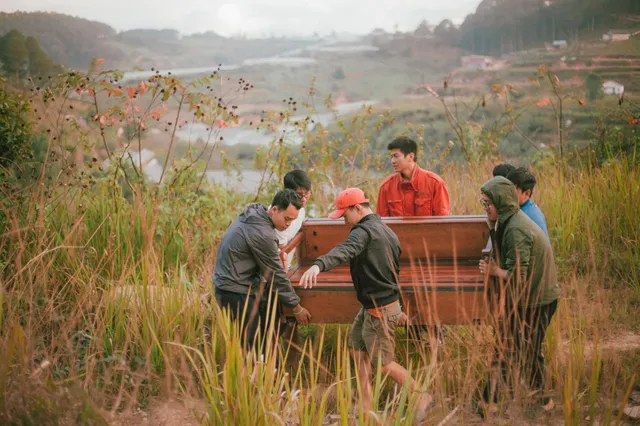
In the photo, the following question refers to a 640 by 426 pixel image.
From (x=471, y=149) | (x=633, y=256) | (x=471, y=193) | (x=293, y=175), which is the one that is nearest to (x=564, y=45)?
(x=471, y=149)

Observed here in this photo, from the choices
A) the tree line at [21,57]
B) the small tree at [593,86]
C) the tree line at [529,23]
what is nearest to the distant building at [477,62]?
the tree line at [529,23]

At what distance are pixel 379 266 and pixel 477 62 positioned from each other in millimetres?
14566

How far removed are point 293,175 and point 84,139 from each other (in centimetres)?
265

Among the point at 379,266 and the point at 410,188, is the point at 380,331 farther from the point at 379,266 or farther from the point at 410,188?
the point at 410,188

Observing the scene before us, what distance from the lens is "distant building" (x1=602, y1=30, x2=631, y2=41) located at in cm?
1284

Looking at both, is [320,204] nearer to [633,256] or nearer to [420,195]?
[420,195]

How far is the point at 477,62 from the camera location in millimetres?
16562

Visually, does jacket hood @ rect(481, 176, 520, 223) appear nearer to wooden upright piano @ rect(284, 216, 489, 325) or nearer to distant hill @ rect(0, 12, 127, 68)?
wooden upright piano @ rect(284, 216, 489, 325)

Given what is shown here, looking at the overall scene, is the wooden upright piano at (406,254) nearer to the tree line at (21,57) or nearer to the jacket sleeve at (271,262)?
the jacket sleeve at (271,262)

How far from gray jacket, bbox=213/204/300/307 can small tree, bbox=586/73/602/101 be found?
1111cm

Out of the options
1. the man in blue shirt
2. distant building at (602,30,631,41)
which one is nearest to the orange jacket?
the man in blue shirt

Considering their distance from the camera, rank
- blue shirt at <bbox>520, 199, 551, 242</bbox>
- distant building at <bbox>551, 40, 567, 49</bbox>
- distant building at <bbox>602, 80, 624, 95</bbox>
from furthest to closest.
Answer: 1. distant building at <bbox>551, 40, 567, 49</bbox>
2. distant building at <bbox>602, 80, 624, 95</bbox>
3. blue shirt at <bbox>520, 199, 551, 242</bbox>

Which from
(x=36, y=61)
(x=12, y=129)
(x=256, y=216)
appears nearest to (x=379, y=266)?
(x=256, y=216)

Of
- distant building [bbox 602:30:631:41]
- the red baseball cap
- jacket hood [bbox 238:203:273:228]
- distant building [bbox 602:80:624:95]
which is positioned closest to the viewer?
the red baseball cap
